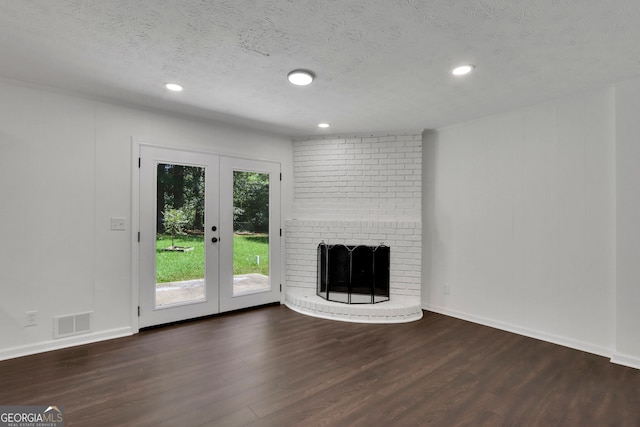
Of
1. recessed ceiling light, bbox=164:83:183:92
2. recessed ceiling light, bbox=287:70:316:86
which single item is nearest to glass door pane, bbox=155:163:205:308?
recessed ceiling light, bbox=164:83:183:92

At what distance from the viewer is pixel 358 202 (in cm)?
437

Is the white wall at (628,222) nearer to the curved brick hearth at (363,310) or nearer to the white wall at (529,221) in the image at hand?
the white wall at (529,221)

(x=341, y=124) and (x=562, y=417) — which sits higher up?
(x=341, y=124)

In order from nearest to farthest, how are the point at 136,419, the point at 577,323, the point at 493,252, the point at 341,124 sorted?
the point at 136,419 → the point at 577,323 → the point at 493,252 → the point at 341,124

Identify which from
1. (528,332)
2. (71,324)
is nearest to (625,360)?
(528,332)

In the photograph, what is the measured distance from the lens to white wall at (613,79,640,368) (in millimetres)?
2602

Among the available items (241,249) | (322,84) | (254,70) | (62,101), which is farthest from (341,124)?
(62,101)

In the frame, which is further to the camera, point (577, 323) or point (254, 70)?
point (577, 323)

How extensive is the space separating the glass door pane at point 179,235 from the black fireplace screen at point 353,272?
1.60 meters

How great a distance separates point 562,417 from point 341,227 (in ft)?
9.44

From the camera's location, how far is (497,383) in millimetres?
2316

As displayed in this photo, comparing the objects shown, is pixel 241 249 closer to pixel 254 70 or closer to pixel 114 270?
pixel 114 270

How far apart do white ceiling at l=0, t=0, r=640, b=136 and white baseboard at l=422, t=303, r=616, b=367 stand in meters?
2.41

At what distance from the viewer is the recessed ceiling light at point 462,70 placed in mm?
2406
